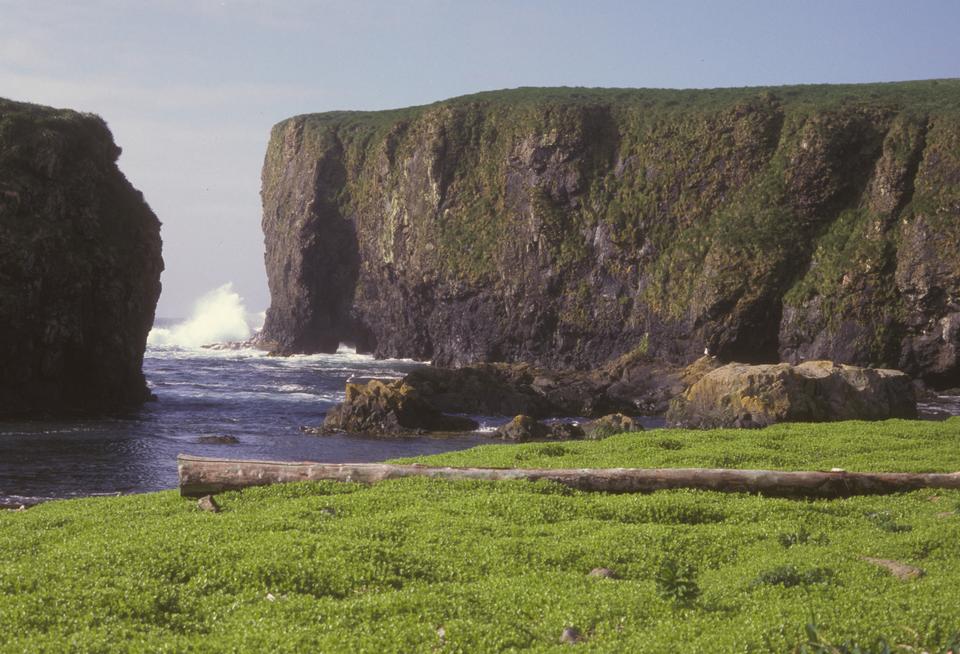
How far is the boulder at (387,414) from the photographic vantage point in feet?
166

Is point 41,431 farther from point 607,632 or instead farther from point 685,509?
point 607,632

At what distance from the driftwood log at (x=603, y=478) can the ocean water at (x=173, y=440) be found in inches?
525

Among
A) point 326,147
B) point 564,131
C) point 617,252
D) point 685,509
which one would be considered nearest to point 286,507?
point 685,509

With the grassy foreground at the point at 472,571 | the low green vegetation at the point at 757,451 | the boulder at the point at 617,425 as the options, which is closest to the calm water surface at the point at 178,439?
the boulder at the point at 617,425

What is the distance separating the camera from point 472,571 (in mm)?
11812

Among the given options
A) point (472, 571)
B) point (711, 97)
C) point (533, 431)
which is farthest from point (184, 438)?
point (711, 97)

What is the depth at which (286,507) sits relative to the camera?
49.2 feet

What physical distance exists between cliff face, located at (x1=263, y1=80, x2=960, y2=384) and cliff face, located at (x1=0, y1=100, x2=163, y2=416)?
50356 millimetres

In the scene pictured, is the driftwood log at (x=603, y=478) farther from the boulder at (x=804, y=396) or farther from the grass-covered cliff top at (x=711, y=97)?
the grass-covered cliff top at (x=711, y=97)

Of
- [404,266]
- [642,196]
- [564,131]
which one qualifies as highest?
[564,131]

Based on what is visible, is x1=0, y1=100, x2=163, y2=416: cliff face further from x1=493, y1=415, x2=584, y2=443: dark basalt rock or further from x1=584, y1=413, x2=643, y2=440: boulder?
x1=584, y1=413, x2=643, y2=440: boulder

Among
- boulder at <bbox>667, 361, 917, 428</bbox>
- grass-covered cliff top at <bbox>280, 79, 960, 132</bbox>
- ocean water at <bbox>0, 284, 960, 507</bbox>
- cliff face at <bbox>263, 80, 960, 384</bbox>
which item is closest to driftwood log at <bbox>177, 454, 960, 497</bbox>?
ocean water at <bbox>0, 284, 960, 507</bbox>

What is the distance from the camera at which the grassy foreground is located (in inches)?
363

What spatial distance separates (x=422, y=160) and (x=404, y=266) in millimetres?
14125
